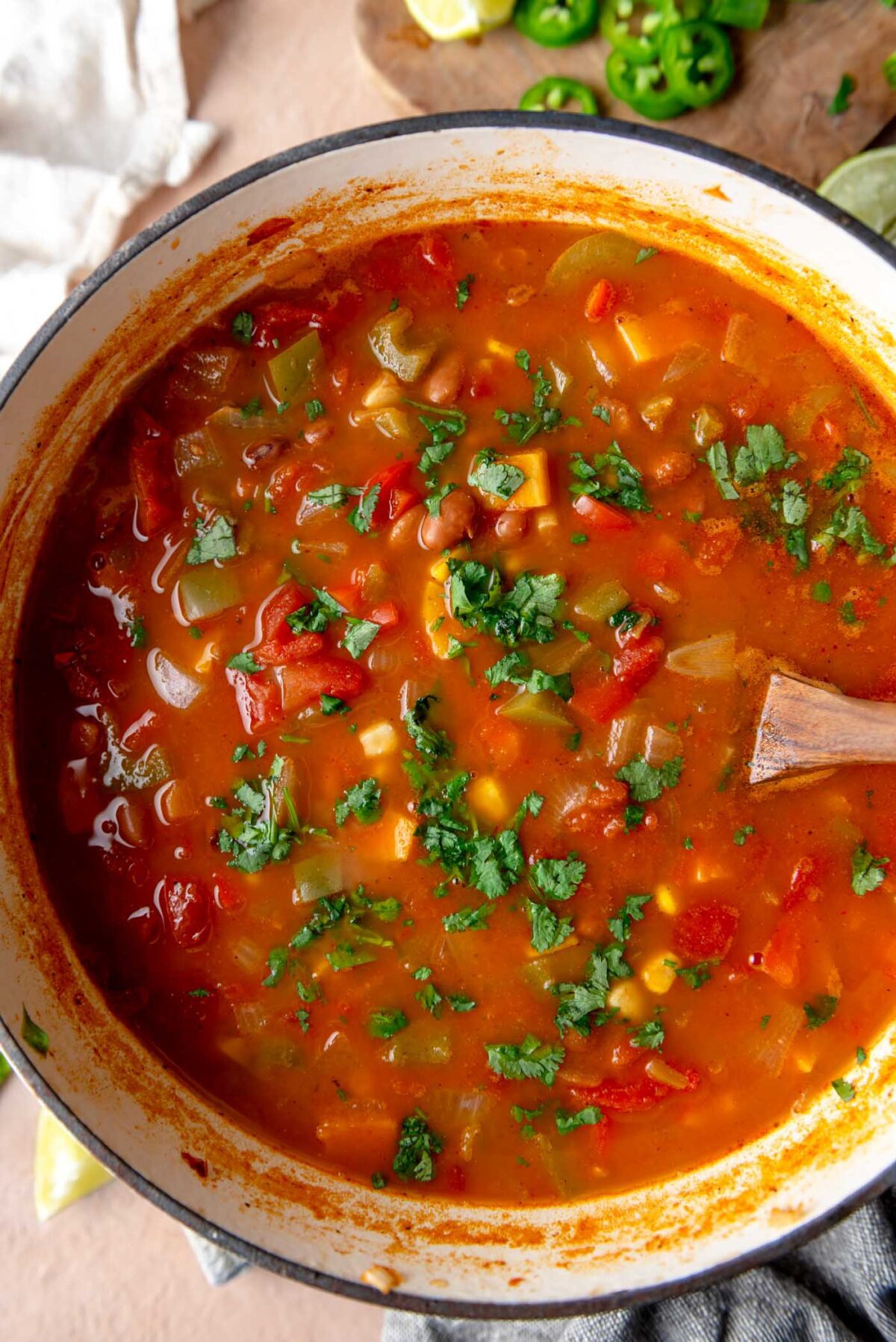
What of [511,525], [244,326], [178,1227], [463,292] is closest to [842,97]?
[463,292]

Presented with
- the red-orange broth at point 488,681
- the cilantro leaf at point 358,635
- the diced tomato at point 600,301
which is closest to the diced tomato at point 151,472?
the red-orange broth at point 488,681

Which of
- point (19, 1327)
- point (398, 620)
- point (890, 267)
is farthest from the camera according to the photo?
point (19, 1327)

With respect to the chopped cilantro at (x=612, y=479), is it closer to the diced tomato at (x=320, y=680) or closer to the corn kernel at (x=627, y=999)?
the diced tomato at (x=320, y=680)

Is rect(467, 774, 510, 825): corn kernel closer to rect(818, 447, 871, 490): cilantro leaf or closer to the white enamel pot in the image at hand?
the white enamel pot

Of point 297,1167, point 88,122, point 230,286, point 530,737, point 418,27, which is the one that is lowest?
point 297,1167

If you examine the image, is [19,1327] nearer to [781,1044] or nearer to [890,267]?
[781,1044]

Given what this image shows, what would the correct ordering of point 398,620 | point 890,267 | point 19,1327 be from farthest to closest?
1. point 19,1327
2. point 398,620
3. point 890,267

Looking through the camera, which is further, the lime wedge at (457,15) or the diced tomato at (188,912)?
the lime wedge at (457,15)

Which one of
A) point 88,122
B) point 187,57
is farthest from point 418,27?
point 88,122
